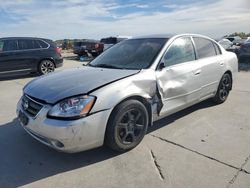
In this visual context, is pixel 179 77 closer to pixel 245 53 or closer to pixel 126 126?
pixel 126 126

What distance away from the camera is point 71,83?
3.45 metres

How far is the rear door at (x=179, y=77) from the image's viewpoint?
3.98 m

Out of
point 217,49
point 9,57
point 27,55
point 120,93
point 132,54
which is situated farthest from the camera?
point 27,55

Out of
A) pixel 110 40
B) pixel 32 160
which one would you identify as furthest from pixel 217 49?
pixel 110 40

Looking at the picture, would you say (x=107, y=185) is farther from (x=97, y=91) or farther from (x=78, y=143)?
(x=97, y=91)

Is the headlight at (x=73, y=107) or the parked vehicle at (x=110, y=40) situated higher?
the parked vehicle at (x=110, y=40)

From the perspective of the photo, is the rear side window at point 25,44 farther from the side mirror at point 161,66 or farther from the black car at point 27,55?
the side mirror at point 161,66

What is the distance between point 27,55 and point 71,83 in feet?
24.4

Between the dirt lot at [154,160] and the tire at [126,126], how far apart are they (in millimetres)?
151

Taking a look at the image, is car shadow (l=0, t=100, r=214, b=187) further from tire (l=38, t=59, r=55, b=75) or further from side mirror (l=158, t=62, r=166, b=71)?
tire (l=38, t=59, r=55, b=75)

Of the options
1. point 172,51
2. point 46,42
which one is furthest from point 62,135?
point 46,42

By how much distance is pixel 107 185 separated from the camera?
113 inches

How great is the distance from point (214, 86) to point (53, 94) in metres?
3.36

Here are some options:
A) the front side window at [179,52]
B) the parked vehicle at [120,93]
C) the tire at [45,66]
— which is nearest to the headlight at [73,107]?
the parked vehicle at [120,93]
